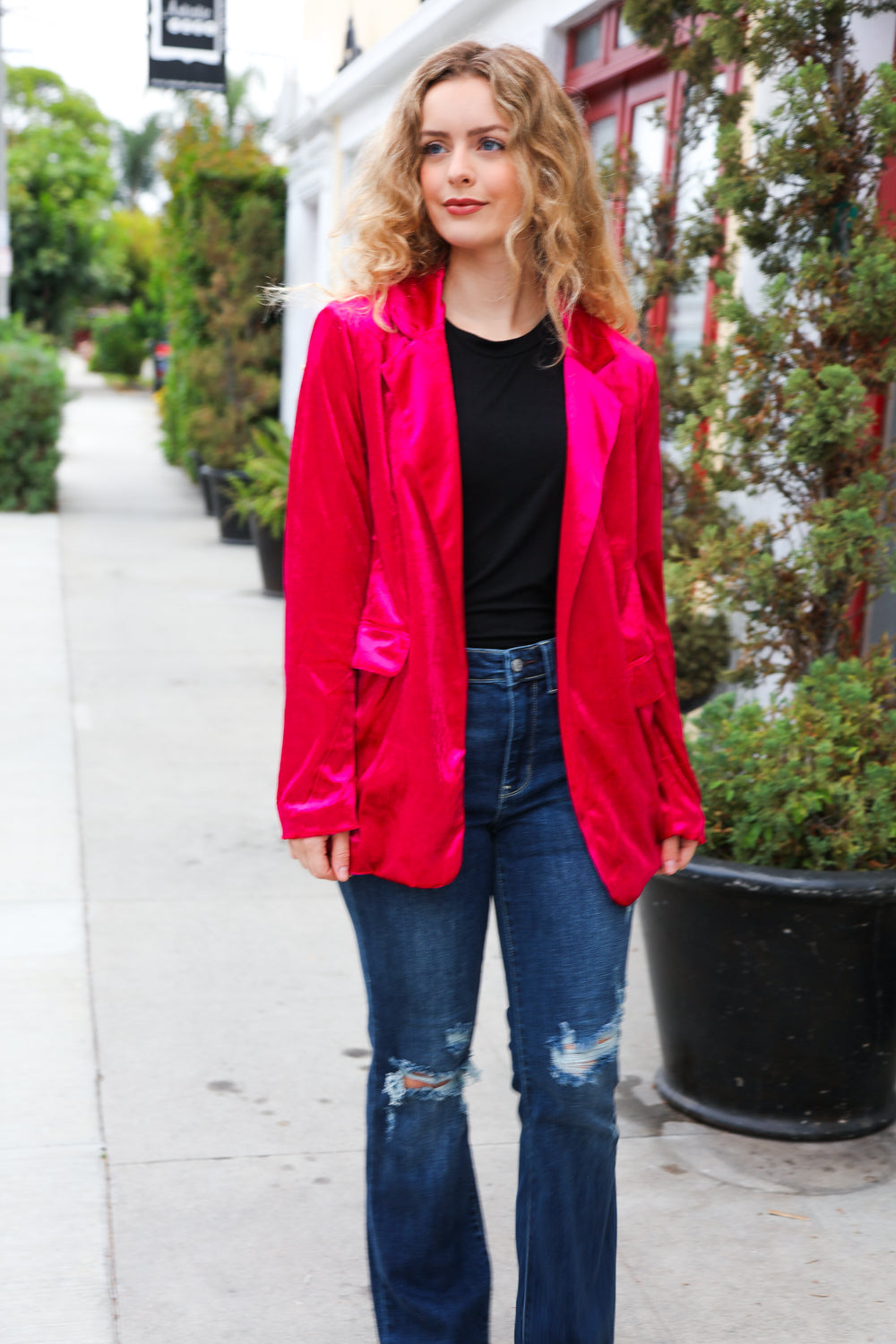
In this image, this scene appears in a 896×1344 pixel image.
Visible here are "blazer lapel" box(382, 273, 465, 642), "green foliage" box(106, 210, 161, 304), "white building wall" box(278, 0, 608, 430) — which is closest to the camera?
"blazer lapel" box(382, 273, 465, 642)

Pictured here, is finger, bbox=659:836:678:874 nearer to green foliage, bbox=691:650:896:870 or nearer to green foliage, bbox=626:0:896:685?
green foliage, bbox=691:650:896:870

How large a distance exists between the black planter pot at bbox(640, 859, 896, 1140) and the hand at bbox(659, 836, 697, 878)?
848 millimetres

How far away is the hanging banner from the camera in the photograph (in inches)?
493

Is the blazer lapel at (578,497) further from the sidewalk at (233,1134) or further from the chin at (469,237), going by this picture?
the sidewalk at (233,1134)

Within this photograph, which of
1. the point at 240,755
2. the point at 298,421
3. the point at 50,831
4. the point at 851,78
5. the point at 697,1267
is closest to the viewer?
the point at 298,421

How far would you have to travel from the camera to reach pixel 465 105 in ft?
7.27

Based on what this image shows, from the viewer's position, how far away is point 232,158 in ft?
50.0

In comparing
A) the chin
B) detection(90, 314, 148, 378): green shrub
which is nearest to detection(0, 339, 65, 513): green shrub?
the chin

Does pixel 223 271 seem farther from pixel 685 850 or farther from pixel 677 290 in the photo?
pixel 685 850

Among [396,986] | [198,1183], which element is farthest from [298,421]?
[198,1183]

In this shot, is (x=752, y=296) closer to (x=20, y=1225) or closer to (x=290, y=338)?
(x=20, y=1225)

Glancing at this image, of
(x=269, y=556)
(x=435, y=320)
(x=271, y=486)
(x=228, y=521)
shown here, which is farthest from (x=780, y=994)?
(x=228, y=521)

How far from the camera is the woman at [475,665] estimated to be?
213 centimetres

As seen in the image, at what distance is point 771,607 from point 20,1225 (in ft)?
7.46
